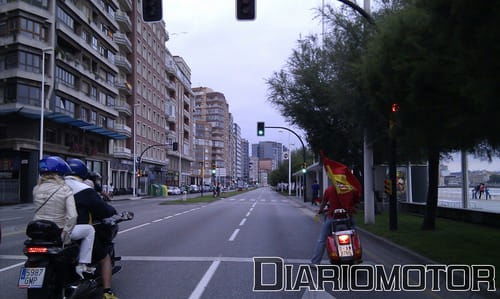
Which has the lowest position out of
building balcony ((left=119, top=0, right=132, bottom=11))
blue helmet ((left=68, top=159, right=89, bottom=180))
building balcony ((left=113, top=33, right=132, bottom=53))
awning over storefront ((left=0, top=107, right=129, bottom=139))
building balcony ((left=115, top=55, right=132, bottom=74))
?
blue helmet ((left=68, top=159, right=89, bottom=180))

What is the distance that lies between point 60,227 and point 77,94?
48134mm

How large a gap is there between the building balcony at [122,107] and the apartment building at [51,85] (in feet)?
14.0

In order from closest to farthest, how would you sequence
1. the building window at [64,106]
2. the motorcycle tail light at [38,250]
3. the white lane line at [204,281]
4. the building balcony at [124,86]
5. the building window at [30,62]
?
the motorcycle tail light at [38,250]
the white lane line at [204,281]
the building window at [30,62]
the building window at [64,106]
the building balcony at [124,86]

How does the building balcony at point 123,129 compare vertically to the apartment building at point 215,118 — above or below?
below

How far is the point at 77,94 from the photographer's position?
5050 centimetres

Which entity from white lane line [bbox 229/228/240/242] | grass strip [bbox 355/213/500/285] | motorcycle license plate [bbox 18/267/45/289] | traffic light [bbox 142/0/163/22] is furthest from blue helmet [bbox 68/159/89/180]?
white lane line [bbox 229/228/240/242]

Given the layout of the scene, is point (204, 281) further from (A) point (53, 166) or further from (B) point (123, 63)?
(B) point (123, 63)

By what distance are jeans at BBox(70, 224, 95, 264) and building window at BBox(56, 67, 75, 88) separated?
44.2 meters

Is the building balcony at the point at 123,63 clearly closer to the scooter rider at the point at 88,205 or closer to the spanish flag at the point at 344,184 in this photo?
the spanish flag at the point at 344,184

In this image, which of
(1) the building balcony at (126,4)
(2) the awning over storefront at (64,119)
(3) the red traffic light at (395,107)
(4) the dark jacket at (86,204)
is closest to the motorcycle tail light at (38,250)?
(4) the dark jacket at (86,204)

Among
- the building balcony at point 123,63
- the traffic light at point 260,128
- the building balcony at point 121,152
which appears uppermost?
the building balcony at point 123,63

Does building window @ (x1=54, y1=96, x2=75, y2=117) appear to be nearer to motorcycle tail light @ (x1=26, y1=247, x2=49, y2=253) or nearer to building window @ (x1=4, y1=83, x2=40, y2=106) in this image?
building window @ (x1=4, y1=83, x2=40, y2=106)

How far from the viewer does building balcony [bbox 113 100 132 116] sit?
214 ft

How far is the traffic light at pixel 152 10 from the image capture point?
12109mm
